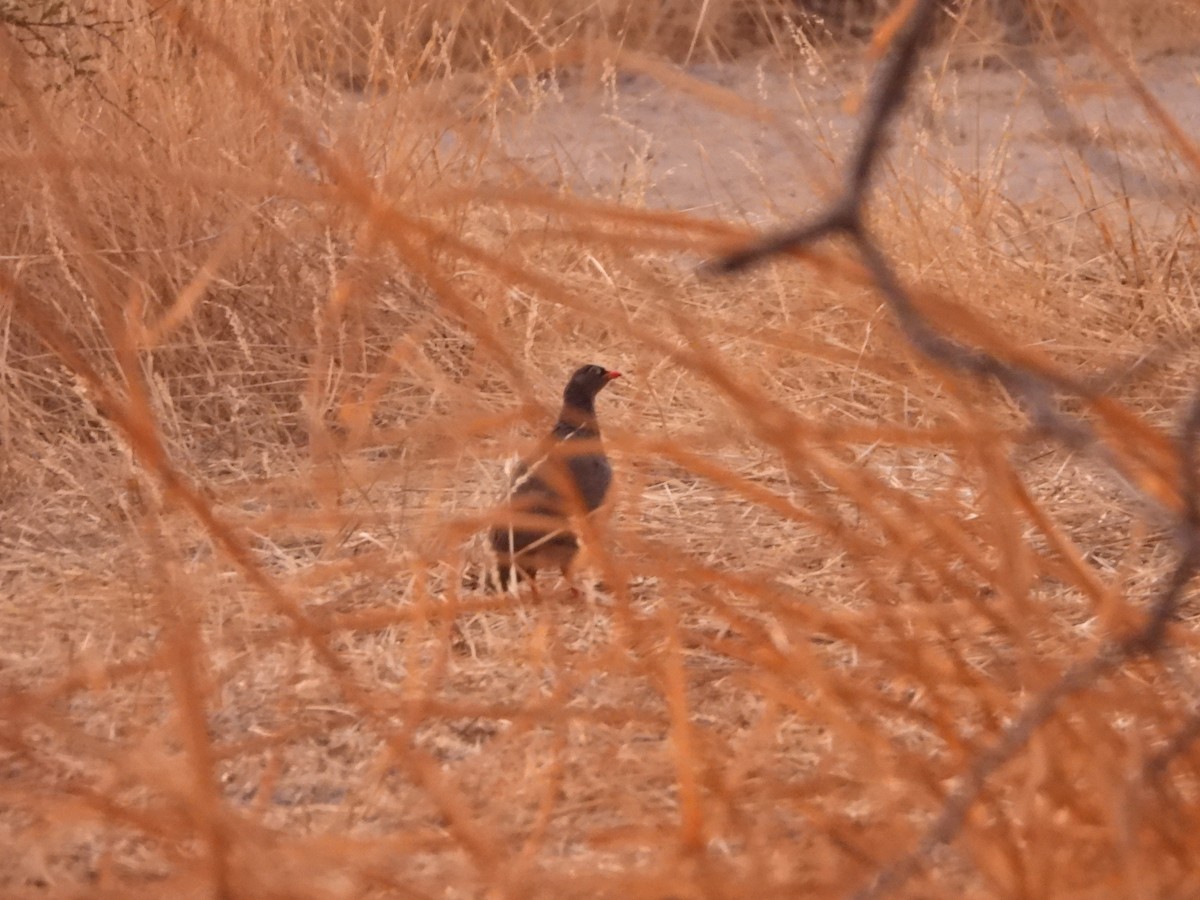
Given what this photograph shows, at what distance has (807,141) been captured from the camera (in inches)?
172

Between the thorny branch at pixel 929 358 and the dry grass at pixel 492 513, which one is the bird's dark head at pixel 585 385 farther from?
the thorny branch at pixel 929 358

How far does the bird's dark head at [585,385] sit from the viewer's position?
2.31m

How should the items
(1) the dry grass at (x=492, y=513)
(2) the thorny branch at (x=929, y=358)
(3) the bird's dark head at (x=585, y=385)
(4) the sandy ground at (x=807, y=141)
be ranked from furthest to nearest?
(4) the sandy ground at (x=807, y=141)
(3) the bird's dark head at (x=585, y=385)
(1) the dry grass at (x=492, y=513)
(2) the thorny branch at (x=929, y=358)

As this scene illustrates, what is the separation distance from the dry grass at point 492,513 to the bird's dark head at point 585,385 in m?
0.13

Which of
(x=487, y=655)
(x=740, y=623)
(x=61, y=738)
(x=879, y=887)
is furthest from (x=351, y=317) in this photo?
(x=879, y=887)

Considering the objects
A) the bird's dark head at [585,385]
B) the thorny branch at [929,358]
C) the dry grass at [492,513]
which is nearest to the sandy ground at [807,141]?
the dry grass at [492,513]

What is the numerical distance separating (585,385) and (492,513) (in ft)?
4.42

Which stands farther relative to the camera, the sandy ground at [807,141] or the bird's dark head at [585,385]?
the sandy ground at [807,141]

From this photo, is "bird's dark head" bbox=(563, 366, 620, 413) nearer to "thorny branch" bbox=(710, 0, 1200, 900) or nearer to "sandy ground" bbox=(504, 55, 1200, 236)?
"sandy ground" bbox=(504, 55, 1200, 236)

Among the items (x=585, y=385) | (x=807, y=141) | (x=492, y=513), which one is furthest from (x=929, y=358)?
(x=807, y=141)

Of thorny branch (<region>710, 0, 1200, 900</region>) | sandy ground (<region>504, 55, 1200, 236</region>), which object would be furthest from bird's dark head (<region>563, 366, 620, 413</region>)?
thorny branch (<region>710, 0, 1200, 900</region>)

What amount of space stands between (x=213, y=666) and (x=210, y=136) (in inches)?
51.5

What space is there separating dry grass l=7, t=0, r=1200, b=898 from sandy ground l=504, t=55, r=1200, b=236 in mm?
97

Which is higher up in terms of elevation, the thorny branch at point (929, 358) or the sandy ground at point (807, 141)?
the thorny branch at point (929, 358)
